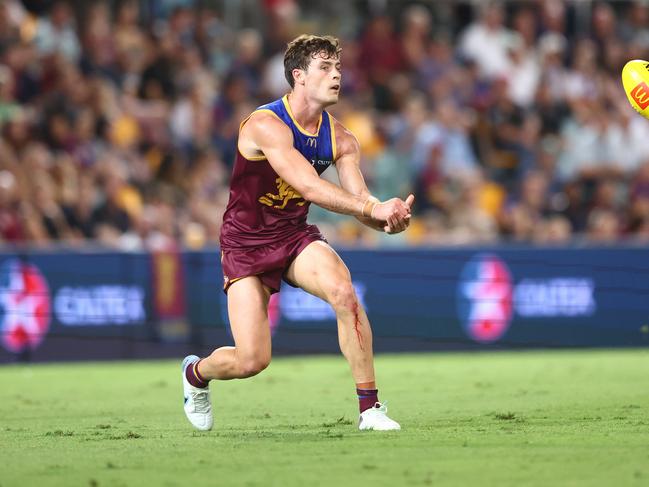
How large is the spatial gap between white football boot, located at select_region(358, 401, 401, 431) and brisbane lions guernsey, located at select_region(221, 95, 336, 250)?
1.35 metres

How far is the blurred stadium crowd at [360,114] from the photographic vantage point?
1645 cm

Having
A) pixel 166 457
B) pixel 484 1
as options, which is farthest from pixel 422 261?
pixel 166 457

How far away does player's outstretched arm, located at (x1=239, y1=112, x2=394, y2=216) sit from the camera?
8.07 meters

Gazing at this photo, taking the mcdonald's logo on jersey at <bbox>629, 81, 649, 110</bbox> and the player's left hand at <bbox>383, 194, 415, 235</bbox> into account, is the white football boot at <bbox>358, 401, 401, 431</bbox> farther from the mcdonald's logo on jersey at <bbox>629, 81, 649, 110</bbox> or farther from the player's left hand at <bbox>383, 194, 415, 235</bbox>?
the mcdonald's logo on jersey at <bbox>629, 81, 649, 110</bbox>

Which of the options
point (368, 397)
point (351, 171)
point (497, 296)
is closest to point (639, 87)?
point (351, 171)

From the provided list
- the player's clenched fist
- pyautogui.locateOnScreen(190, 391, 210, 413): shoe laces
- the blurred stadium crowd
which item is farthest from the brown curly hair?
the blurred stadium crowd

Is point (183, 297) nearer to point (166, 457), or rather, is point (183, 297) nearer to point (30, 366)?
point (30, 366)

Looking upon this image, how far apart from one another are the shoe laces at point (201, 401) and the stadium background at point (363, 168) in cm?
664

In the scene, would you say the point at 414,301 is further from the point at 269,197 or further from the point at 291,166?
the point at 291,166

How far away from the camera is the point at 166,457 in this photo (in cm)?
730

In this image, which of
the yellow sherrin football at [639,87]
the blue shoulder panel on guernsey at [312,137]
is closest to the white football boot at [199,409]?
the blue shoulder panel on guernsey at [312,137]

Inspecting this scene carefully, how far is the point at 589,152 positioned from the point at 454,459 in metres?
13.7

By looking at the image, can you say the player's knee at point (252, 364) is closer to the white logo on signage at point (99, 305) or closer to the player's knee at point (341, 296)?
the player's knee at point (341, 296)

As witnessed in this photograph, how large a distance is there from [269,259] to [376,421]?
1319mm
